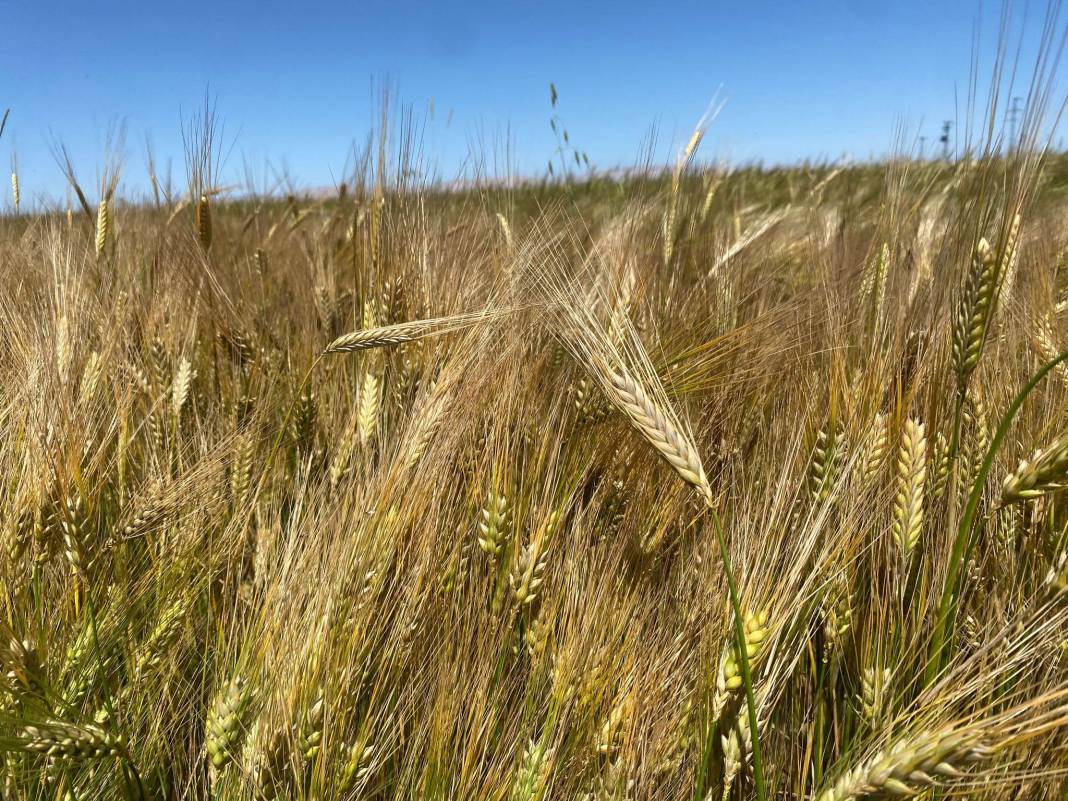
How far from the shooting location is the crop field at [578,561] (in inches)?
30.1

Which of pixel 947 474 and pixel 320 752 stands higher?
pixel 947 474

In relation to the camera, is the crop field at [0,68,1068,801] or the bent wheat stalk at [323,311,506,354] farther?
the bent wheat stalk at [323,311,506,354]

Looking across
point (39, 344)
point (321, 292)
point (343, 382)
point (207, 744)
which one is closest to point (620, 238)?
point (343, 382)

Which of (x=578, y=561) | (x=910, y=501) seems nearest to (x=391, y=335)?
(x=578, y=561)

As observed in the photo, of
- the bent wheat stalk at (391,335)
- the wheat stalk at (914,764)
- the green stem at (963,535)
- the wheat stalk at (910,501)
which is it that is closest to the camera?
the wheat stalk at (914,764)

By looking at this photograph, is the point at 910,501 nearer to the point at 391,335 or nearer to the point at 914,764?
the point at 914,764

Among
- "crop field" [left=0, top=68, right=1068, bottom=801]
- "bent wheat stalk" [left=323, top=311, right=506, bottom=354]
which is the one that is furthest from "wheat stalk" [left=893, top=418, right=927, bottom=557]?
"bent wheat stalk" [left=323, top=311, right=506, bottom=354]

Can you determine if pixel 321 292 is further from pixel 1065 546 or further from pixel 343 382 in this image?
pixel 1065 546

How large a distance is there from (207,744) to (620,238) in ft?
4.58

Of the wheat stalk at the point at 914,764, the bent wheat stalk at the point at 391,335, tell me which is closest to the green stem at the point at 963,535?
the wheat stalk at the point at 914,764

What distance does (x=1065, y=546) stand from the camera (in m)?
0.88

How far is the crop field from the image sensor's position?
2.51ft

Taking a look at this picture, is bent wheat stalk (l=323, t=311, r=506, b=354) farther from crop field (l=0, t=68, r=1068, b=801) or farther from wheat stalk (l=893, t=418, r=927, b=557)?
wheat stalk (l=893, t=418, r=927, b=557)

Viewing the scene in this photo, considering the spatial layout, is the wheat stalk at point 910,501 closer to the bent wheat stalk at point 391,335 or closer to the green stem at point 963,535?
the green stem at point 963,535
